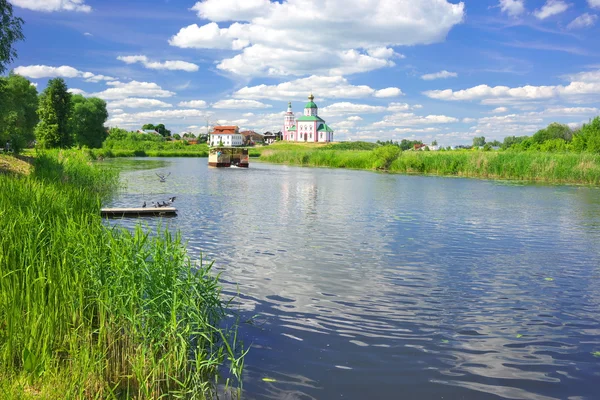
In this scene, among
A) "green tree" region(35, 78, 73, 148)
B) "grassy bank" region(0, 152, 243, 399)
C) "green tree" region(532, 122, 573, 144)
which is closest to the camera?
"grassy bank" region(0, 152, 243, 399)

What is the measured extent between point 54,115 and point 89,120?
945 inches

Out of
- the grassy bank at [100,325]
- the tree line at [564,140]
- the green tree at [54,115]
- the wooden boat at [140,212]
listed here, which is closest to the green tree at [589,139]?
the tree line at [564,140]

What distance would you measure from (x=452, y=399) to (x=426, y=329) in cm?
223

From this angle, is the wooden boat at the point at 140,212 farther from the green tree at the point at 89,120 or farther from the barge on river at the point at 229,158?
the green tree at the point at 89,120

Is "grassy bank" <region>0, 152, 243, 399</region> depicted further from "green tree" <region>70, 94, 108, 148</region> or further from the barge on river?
"green tree" <region>70, 94, 108, 148</region>

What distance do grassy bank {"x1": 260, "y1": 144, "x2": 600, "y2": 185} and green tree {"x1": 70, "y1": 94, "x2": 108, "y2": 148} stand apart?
53.3 m

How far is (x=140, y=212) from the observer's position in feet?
65.2

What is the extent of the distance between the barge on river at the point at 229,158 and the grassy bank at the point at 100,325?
60597 mm

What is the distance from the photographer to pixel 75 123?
315 ft

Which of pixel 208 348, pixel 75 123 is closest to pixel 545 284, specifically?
pixel 208 348

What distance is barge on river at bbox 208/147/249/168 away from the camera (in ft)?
222

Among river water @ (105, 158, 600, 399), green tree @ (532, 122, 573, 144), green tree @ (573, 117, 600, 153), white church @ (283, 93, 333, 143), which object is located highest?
white church @ (283, 93, 333, 143)

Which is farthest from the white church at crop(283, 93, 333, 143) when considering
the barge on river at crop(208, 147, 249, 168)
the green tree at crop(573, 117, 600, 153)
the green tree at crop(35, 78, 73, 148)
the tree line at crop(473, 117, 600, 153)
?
the green tree at crop(573, 117, 600, 153)

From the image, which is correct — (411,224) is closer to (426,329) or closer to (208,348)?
(426,329)
